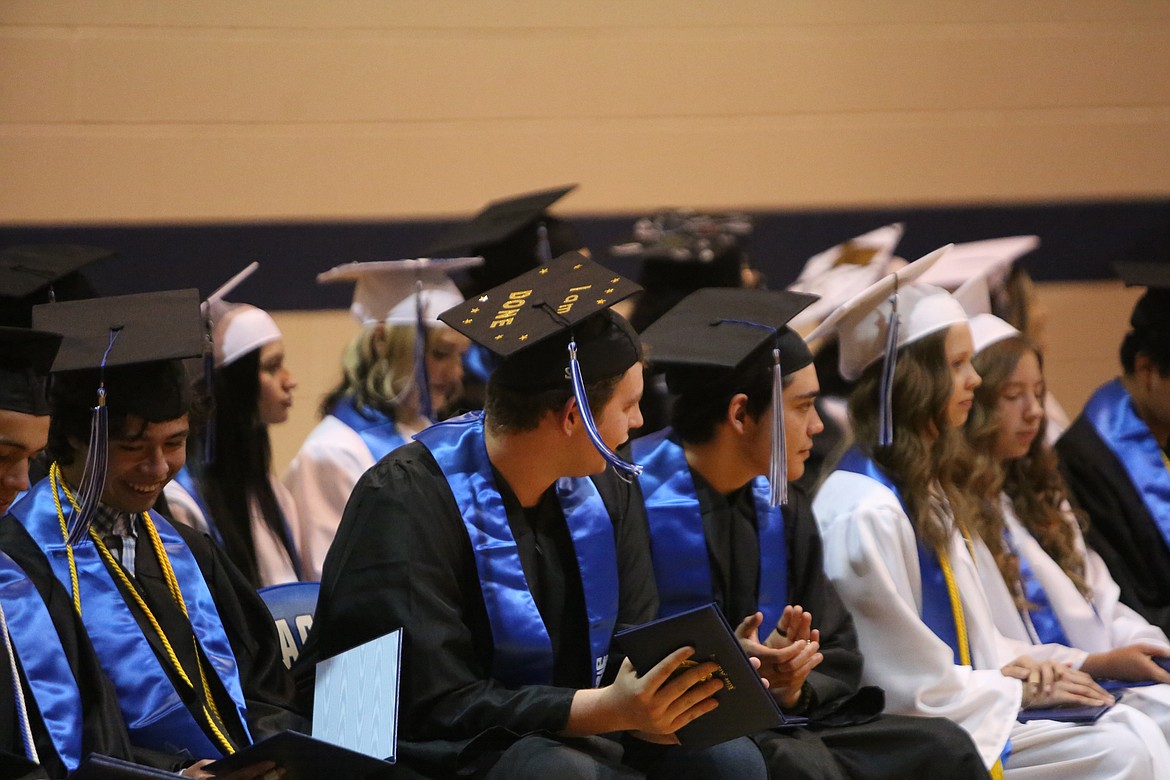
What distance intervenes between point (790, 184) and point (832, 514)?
296cm

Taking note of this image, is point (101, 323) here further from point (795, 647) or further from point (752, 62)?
point (752, 62)

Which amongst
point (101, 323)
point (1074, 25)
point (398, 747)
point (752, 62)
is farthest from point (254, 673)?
point (1074, 25)

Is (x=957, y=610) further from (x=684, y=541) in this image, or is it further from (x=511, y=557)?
(x=511, y=557)

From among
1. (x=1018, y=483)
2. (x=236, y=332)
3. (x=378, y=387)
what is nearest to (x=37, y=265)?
(x=236, y=332)

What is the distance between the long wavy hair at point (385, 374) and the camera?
4.61 meters

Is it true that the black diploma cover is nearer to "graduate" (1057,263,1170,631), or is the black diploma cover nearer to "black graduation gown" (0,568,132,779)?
"black graduation gown" (0,568,132,779)

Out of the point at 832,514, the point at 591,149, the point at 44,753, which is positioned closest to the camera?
the point at 44,753

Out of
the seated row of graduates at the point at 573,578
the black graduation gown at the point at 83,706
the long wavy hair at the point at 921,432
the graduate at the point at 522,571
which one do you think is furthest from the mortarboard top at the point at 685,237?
the black graduation gown at the point at 83,706

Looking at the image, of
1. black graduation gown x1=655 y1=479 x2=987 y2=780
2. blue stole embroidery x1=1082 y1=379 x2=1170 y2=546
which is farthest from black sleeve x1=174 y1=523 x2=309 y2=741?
blue stole embroidery x1=1082 y1=379 x2=1170 y2=546

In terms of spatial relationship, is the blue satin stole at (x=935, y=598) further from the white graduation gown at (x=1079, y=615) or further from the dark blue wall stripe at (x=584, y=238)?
the dark blue wall stripe at (x=584, y=238)

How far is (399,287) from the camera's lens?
4.67m

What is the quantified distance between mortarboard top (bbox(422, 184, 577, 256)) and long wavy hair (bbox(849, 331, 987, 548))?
1.43 metres

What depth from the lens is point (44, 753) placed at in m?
2.59

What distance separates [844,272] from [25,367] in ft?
11.0
